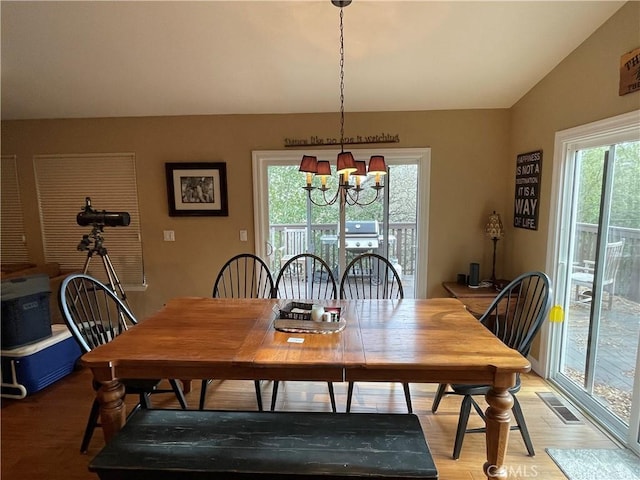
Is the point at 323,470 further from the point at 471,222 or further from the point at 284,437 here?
the point at 471,222

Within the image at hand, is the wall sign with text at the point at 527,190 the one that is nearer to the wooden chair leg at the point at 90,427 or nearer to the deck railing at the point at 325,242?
the deck railing at the point at 325,242

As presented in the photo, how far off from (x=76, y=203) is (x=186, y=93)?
172 cm

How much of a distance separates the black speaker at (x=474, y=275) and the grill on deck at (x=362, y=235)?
925 mm

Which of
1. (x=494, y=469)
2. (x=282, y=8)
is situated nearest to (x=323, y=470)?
A: (x=494, y=469)

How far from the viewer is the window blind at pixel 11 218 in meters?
3.54

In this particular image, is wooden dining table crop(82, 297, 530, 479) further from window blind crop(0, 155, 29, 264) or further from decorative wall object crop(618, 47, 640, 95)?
window blind crop(0, 155, 29, 264)

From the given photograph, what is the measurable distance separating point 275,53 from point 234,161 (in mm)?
1204

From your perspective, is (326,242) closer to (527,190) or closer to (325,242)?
(325,242)

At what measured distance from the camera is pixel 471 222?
3396mm

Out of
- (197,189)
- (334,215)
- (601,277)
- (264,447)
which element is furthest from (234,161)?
(601,277)

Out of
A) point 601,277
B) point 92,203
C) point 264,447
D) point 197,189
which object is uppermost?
point 197,189

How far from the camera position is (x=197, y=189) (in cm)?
346

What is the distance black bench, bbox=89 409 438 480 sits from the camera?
1343mm

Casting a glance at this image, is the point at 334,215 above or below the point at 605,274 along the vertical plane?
above
